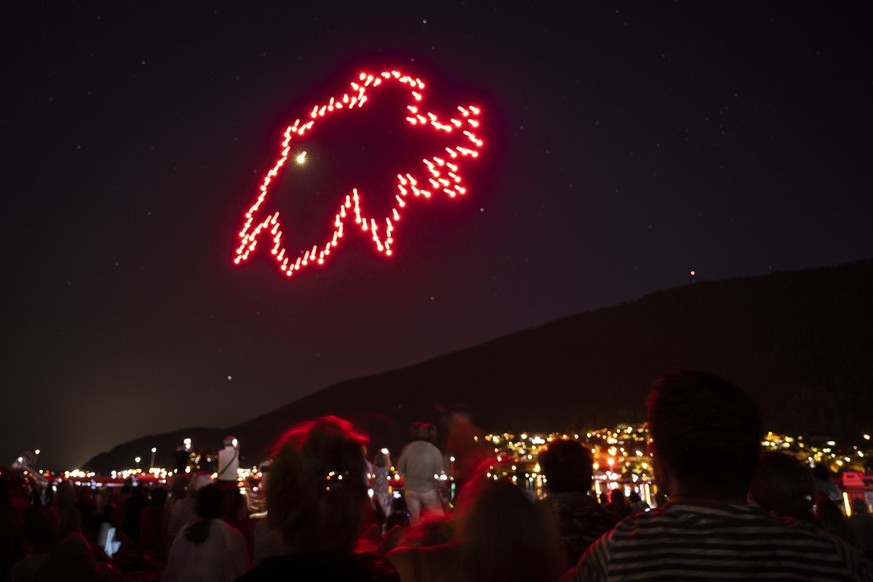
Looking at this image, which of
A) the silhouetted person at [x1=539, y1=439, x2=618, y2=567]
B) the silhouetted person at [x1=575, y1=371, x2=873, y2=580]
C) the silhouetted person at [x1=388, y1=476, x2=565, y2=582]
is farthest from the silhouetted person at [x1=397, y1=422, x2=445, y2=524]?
the silhouetted person at [x1=575, y1=371, x2=873, y2=580]

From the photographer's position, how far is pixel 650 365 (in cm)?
4328

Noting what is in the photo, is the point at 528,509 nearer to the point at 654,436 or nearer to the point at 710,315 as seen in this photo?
the point at 654,436

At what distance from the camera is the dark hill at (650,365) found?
98.8 ft

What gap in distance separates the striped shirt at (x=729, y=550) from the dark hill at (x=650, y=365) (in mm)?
22878

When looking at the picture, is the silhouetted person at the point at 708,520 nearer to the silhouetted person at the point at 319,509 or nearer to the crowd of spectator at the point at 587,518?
the crowd of spectator at the point at 587,518

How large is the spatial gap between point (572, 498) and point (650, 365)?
4232cm

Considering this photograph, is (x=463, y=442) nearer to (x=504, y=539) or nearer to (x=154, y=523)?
(x=154, y=523)

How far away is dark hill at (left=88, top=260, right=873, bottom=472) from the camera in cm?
3011

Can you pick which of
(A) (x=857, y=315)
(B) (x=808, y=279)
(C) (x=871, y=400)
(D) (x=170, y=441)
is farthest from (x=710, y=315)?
(D) (x=170, y=441)

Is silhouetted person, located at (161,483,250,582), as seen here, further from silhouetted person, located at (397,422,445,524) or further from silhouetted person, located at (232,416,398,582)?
silhouetted person, located at (397,422,445,524)

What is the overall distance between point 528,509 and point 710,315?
49410 millimetres

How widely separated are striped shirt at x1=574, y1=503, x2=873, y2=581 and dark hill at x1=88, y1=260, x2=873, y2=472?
2288cm

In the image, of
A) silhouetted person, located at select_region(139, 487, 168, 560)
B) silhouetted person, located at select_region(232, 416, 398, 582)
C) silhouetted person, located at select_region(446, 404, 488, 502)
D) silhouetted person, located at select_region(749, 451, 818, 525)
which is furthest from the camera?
silhouetted person, located at select_region(139, 487, 168, 560)

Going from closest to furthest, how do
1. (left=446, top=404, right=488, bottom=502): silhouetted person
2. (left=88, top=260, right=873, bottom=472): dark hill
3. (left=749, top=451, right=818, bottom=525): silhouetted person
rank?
(left=749, top=451, right=818, bottom=525): silhouetted person → (left=446, top=404, right=488, bottom=502): silhouetted person → (left=88, top=260, right=873, bottom=472): dark hill
